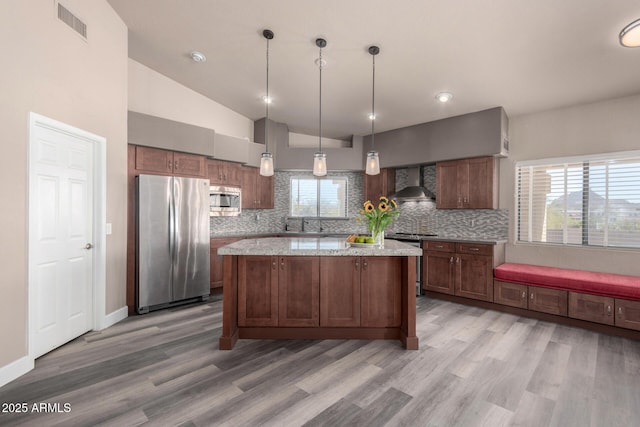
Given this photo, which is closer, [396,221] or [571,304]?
[571,304]

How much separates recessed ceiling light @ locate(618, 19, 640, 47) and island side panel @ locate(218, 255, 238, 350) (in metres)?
3.94

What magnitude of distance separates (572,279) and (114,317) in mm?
5464

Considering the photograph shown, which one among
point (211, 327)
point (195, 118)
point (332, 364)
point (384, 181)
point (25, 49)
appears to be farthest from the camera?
point (384, 181)

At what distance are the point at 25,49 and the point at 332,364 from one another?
11.7 feet

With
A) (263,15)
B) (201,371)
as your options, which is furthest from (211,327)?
(263,15)

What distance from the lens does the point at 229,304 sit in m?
2.72

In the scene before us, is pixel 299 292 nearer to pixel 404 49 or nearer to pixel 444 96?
pixel 404 49

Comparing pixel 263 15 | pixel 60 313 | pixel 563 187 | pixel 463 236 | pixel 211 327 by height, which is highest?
pixel 263 15

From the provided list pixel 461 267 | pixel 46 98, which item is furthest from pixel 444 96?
pixel 46 98

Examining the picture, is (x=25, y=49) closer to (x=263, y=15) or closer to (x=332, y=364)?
(x=263, y=15)

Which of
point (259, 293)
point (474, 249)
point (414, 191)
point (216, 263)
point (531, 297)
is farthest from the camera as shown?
point (414, 191)

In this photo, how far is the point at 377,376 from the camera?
7.46 ft

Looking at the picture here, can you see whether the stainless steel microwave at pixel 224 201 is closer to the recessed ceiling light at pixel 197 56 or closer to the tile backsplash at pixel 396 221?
the tile backsplash at pixel 396 221

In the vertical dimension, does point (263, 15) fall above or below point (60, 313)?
above
